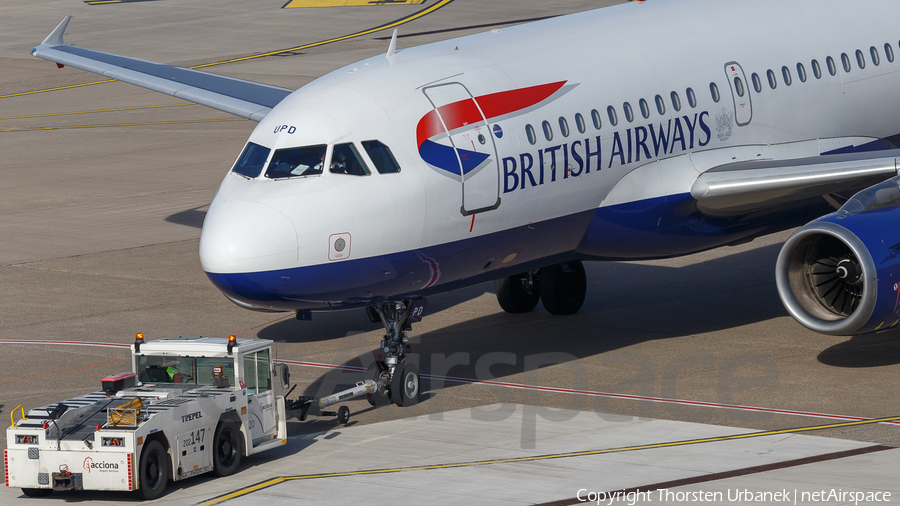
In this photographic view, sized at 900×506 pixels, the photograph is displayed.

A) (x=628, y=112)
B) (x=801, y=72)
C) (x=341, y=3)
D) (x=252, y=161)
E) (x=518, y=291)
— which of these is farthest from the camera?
(x=341, y=3)

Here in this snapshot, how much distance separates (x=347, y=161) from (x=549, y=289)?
7527mm

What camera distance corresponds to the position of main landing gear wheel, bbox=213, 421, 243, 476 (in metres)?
15.3

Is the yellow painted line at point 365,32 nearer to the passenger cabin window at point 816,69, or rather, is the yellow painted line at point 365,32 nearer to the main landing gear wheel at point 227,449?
the passenger cabin window at point 816,69

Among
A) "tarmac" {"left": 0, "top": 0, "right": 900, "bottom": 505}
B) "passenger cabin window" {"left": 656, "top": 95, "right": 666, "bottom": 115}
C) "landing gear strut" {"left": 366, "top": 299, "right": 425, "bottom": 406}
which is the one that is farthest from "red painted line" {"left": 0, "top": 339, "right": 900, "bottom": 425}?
"passenger cabin window" {"left": 656, "top": 95, "right": 666, "bottom": 115}

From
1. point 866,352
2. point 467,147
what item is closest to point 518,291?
point 866,352

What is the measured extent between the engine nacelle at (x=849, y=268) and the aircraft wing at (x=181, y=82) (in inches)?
458

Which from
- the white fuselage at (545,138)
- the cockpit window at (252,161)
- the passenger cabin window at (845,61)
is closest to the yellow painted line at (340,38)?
the white fuselage at (545,138)

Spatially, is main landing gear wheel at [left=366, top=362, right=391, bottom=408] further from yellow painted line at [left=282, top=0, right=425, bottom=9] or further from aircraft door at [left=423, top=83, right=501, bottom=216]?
yellow painted line at [left=282, top=0, right=425, bottom=9]

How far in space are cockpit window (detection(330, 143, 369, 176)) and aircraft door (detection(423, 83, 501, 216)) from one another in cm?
112

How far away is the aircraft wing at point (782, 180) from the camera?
64.5 ft

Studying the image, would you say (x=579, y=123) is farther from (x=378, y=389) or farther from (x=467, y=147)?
(x=378, y=389)

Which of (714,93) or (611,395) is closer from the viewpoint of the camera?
(611,395)

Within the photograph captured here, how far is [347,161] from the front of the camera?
56.5 feet

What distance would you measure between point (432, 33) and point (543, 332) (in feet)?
151
